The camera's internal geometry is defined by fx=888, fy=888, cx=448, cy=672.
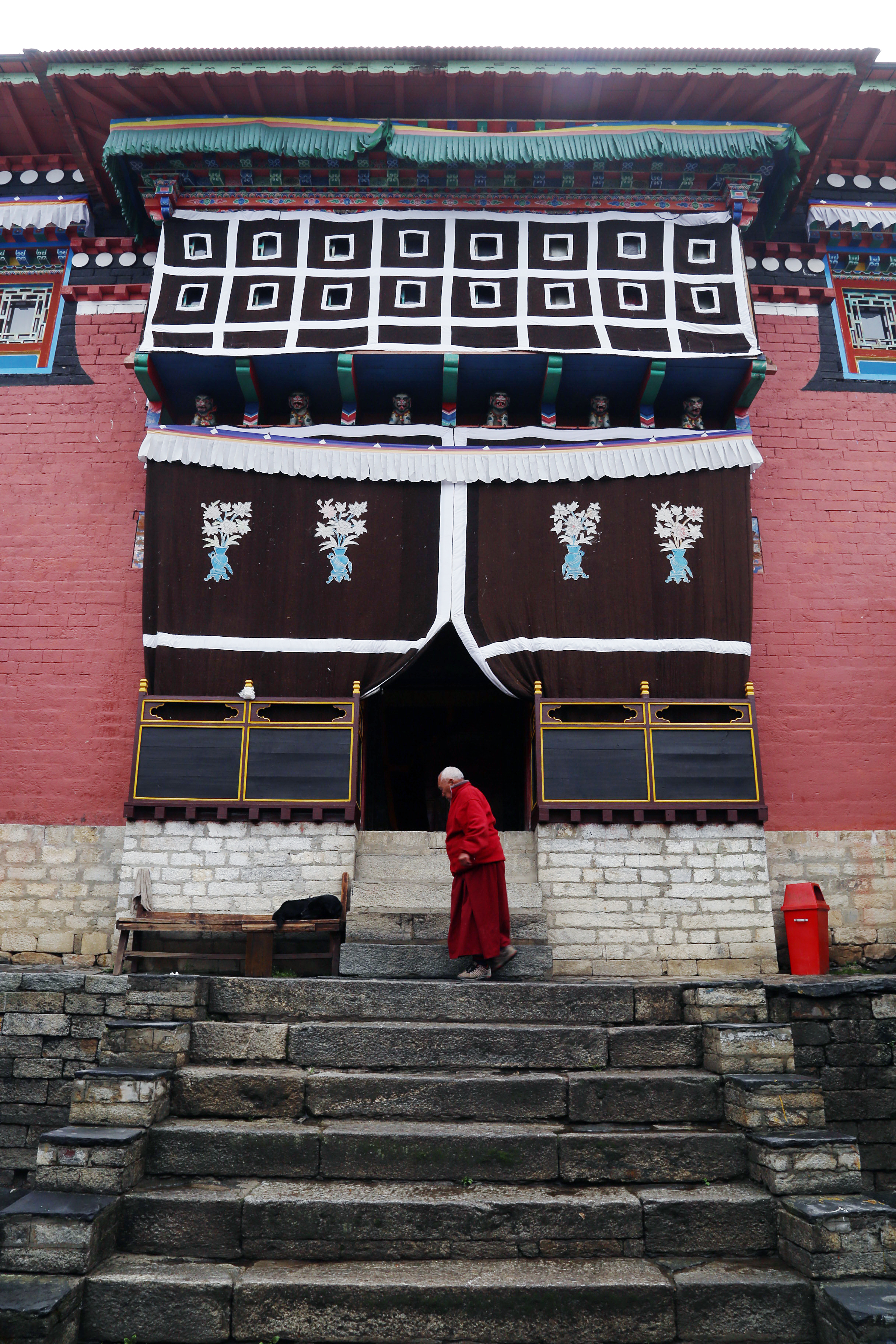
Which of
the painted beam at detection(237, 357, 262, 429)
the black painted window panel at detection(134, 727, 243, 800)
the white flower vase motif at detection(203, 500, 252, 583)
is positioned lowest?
the black painted window panel at detection(134, 727, 243, 800)

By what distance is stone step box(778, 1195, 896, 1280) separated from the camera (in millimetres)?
3635

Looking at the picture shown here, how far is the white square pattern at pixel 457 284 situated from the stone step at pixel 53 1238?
21.7ft

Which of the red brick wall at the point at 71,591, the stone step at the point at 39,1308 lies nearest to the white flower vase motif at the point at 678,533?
the red brick wall at the point at 71,591

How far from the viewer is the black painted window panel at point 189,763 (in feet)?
23.5

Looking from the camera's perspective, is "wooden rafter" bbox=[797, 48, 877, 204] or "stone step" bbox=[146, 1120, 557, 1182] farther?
"wooden rafter" bbox=[797, 48, 877, 204]

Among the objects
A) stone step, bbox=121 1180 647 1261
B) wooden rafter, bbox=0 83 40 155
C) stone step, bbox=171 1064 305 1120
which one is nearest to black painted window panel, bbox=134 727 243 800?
stone step, bbox=171 1064 305 1120

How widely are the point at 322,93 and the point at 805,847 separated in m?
8.34

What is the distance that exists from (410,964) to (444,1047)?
1.05 metres

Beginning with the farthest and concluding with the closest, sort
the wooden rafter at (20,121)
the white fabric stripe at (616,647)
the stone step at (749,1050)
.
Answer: the wooden rafter at (20,121) → the white fabric stripe at (616,647) → the stone step at (749,1050)

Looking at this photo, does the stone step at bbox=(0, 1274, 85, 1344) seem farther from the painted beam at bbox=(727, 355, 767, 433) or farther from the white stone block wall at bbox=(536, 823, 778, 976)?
the painted beam at bbox=(727, 355, 767, 433)

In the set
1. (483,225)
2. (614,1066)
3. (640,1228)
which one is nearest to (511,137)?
(483,225)

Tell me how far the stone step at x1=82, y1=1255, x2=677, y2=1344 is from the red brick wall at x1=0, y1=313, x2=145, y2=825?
15.4 feet

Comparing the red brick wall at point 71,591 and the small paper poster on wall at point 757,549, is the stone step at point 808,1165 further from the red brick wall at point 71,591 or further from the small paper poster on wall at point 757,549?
the red brick wall at point 71,591

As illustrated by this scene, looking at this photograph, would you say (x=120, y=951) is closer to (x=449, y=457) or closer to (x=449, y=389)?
(x=449, y=457)
